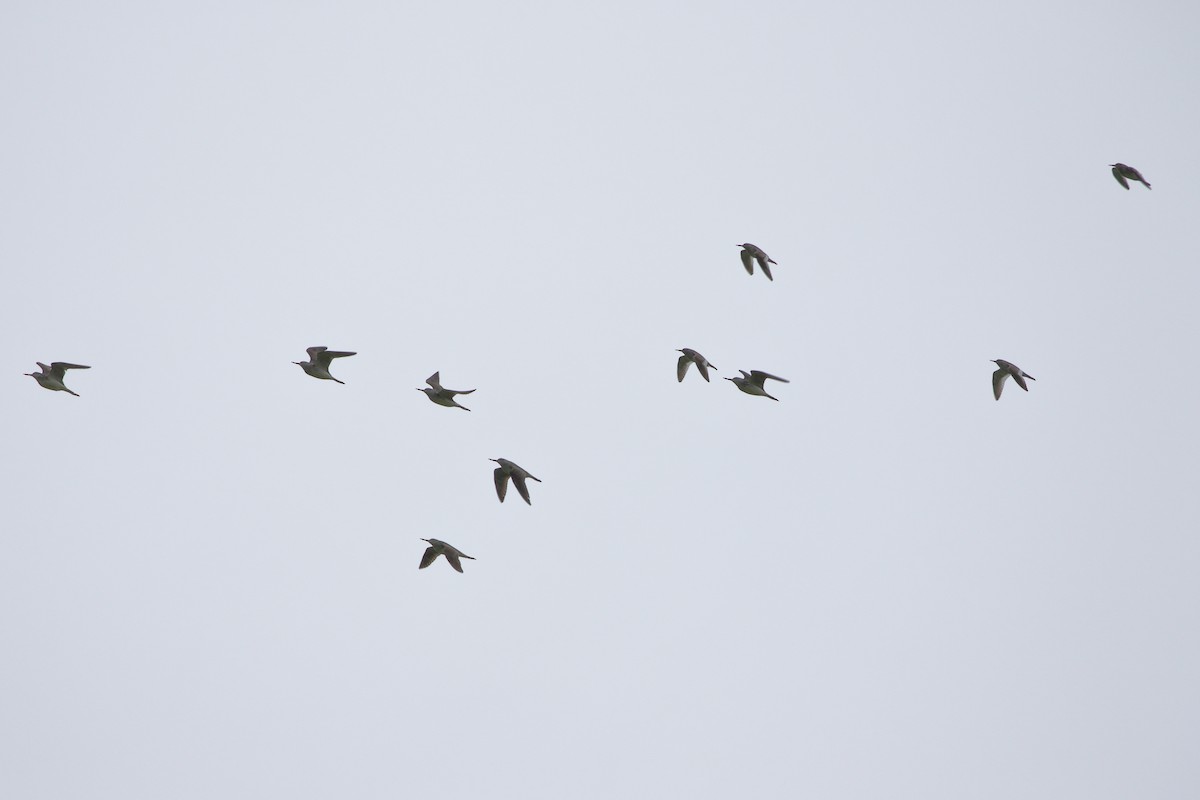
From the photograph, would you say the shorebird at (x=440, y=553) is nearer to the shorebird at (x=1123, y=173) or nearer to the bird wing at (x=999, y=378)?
the bird wing at (x=999, y=378)

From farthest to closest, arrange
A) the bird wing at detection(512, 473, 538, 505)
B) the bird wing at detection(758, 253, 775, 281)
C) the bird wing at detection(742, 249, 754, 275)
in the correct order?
1. the bird wing at detection(742, 249, 754, 275)
2. the bird wing at detection(758, 253, 775, 281)
3. the bird wing at detection(512, 473, 538, 505)

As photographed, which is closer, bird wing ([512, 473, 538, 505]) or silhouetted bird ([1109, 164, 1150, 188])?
bird wing ([512, 473, 538, 505])

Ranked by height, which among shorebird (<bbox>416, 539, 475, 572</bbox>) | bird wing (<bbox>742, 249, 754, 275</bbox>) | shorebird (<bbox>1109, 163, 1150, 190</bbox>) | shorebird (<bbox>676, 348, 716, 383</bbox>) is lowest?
shorebird (<bbox>416, 539, 475, 572</bbox>)

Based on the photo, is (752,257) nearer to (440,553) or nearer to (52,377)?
(440,553)

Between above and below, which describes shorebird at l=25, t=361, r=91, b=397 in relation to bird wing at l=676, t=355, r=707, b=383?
below

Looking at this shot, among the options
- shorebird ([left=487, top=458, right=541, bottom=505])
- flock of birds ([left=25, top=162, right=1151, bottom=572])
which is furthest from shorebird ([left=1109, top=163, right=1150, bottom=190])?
shorebird ([left=487, top=458, right=541, bottom=505])

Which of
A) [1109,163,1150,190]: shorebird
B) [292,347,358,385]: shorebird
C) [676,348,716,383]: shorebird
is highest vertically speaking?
[1109,163,1150,190]: shorebird

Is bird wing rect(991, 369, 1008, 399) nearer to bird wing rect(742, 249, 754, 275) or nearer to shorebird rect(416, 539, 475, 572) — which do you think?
bird wing rect(742, 249, 754, 275)

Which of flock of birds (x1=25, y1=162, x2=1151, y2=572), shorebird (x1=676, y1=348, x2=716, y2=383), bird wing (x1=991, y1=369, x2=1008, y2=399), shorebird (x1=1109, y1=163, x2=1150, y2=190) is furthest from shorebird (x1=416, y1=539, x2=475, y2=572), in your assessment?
shorebird (x1=1109, y1=163, x2=1150, y2=190)

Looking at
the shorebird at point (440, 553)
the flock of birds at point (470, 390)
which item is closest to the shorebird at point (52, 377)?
the flock of birds at point (470, 390)

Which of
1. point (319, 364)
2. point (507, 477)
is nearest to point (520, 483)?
point (507, 477)

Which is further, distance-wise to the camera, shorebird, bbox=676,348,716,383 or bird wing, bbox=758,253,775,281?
shorebird, bbox=676,348,716,383

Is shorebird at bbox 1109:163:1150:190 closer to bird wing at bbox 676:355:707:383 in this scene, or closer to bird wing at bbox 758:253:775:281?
bird wing at bbox 758:253:775:281

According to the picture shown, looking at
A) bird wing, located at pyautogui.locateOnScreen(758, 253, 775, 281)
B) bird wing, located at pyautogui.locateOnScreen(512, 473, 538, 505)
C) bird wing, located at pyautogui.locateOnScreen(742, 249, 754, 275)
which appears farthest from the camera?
bird wing, located at pyautogui.locateOnScreen(742, 249, 754, 275)
